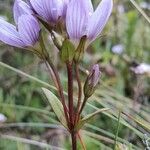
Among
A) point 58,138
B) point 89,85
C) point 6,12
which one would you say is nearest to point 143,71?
point 58,138

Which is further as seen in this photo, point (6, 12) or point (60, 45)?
point (6, 12)

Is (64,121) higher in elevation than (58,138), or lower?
higher

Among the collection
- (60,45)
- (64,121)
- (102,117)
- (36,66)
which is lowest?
(102,117)

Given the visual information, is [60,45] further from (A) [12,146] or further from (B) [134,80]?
(B) [134,80]

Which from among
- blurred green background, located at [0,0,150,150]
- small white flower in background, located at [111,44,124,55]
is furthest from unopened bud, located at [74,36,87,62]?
small white flower in background, located at [111,44,124,55]

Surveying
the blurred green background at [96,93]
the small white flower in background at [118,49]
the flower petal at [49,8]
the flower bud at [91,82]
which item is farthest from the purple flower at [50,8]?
the small white flower in background at [118,49]

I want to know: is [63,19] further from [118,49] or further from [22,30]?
[118,49]

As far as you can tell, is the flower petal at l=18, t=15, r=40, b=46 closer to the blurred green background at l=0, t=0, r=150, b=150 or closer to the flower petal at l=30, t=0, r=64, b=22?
the flower petal at l=30, t=0, r=64, b=22
